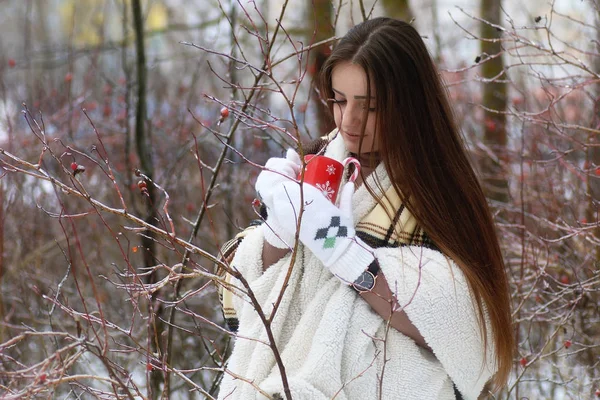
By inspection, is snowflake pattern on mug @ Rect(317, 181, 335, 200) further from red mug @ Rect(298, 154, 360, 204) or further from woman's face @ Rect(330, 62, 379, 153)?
woman's face @ Rect(330, 62, 379, 153)

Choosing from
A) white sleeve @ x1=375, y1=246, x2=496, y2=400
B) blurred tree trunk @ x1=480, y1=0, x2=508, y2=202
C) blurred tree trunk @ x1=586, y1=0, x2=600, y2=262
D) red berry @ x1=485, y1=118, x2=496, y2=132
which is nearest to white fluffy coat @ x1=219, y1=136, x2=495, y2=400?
white sleeve @ x1=375, y1=246, x2=496, y2=400

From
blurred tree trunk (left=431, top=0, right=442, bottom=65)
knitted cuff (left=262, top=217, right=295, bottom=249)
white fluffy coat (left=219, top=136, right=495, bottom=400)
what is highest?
blurred tree trunk (left=431, top=0, right=442, bottom=65)

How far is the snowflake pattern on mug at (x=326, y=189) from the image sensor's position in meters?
2.04

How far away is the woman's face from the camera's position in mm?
2143

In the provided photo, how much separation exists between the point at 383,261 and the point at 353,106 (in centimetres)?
45

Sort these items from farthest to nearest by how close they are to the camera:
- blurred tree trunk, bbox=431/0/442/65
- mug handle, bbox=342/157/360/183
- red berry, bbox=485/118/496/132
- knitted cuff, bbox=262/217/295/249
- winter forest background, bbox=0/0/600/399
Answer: blurred tree trunk, bbox=431/0/442/65
red berry, bbox=485/118/496/132
winter forest background, bbox=0/0/600/399
mug handle, bbox=342/157/360/183
knitted cuff, bbox=262/217/295/249

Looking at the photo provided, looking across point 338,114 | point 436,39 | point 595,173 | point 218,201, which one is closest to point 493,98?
point 436,39

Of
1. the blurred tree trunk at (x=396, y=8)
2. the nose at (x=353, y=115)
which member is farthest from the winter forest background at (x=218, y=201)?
the nose at (x=353, y=115)

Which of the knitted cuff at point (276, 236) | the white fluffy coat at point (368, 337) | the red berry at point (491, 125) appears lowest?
the white fluffy coat at point (368, 337)

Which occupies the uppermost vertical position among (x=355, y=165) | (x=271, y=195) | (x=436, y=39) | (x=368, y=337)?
(x=436, y=39)

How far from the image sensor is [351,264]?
1987 mm

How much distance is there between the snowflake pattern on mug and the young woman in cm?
4

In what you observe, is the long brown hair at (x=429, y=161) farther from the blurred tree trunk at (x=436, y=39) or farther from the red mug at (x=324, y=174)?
the blurred tree trunk at (x=436, y=39)

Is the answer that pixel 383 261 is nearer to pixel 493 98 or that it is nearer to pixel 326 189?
pixel 326 189
